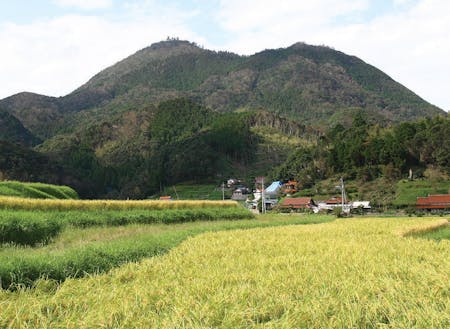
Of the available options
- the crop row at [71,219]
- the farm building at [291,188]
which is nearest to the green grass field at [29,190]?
the crop row at [71,219]

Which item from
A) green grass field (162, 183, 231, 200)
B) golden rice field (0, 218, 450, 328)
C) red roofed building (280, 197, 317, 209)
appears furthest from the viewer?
green grass field (162, 183, 231, 200)

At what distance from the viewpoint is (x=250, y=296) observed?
22.2 feet

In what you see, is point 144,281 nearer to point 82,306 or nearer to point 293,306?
point 82,306

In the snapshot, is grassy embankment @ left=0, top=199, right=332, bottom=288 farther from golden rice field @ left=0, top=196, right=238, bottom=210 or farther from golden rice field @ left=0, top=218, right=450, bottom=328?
golden rice field @ left=0, top=218, right=450, bottom=328

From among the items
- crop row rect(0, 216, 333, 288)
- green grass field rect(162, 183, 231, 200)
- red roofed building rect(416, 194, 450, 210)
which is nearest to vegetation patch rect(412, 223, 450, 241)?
crop row rect(0, 216, 333, 288)

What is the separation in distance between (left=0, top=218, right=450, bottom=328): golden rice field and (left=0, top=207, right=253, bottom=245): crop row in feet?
29.5

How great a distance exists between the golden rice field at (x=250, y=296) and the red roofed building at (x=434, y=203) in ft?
197

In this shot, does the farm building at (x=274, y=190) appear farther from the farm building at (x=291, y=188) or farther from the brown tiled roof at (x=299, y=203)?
the brown tiled roof at (x=299, y=203)

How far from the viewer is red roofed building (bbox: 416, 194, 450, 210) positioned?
64.6m

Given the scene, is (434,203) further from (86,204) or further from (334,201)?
(86,204)

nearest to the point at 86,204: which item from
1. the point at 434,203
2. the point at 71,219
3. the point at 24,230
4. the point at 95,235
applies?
the point at 71,219

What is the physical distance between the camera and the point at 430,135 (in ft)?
286

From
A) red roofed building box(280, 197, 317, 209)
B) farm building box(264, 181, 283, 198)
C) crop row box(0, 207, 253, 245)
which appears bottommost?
red roofed building box(280, 197, 317, 209)

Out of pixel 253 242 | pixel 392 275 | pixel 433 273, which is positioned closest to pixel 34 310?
pixel 392 275
